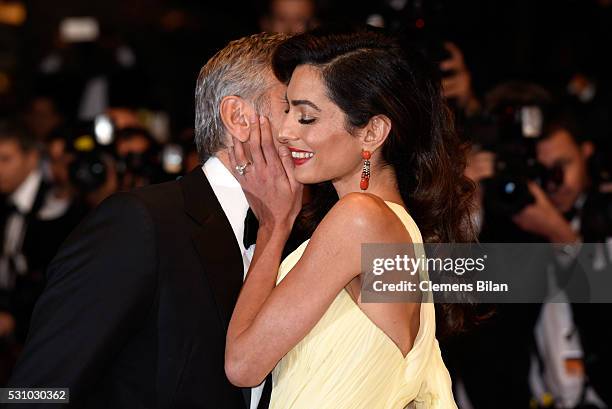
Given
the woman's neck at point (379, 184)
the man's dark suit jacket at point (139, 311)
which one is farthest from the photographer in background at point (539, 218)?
the man's dark suit jacket at point (139, 311)

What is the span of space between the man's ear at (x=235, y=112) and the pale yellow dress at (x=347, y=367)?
0.49 meters

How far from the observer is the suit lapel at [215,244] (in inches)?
92.6

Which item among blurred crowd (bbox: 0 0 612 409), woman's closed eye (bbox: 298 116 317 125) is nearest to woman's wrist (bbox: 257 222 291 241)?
woman's closed eye (bbox: 298 116 317 125)

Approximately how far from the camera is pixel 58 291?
87.3 inches

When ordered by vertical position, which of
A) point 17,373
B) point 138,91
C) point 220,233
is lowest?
point 17,373

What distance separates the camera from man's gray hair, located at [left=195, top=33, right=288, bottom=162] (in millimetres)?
2623

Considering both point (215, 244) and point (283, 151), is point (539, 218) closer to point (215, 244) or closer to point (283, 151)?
point (283, 151)

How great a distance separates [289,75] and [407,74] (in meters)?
0.32

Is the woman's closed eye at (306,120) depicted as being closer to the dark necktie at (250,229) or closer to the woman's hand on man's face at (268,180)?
the woman's hand on man's face at (268,180)

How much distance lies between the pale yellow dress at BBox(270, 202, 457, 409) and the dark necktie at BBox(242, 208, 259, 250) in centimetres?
29

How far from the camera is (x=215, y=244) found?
→ 239cm

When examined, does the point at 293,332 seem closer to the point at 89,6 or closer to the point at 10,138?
the point at 10,138

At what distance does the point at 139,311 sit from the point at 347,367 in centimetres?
49

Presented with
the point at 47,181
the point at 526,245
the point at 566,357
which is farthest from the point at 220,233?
the point at 47,181
